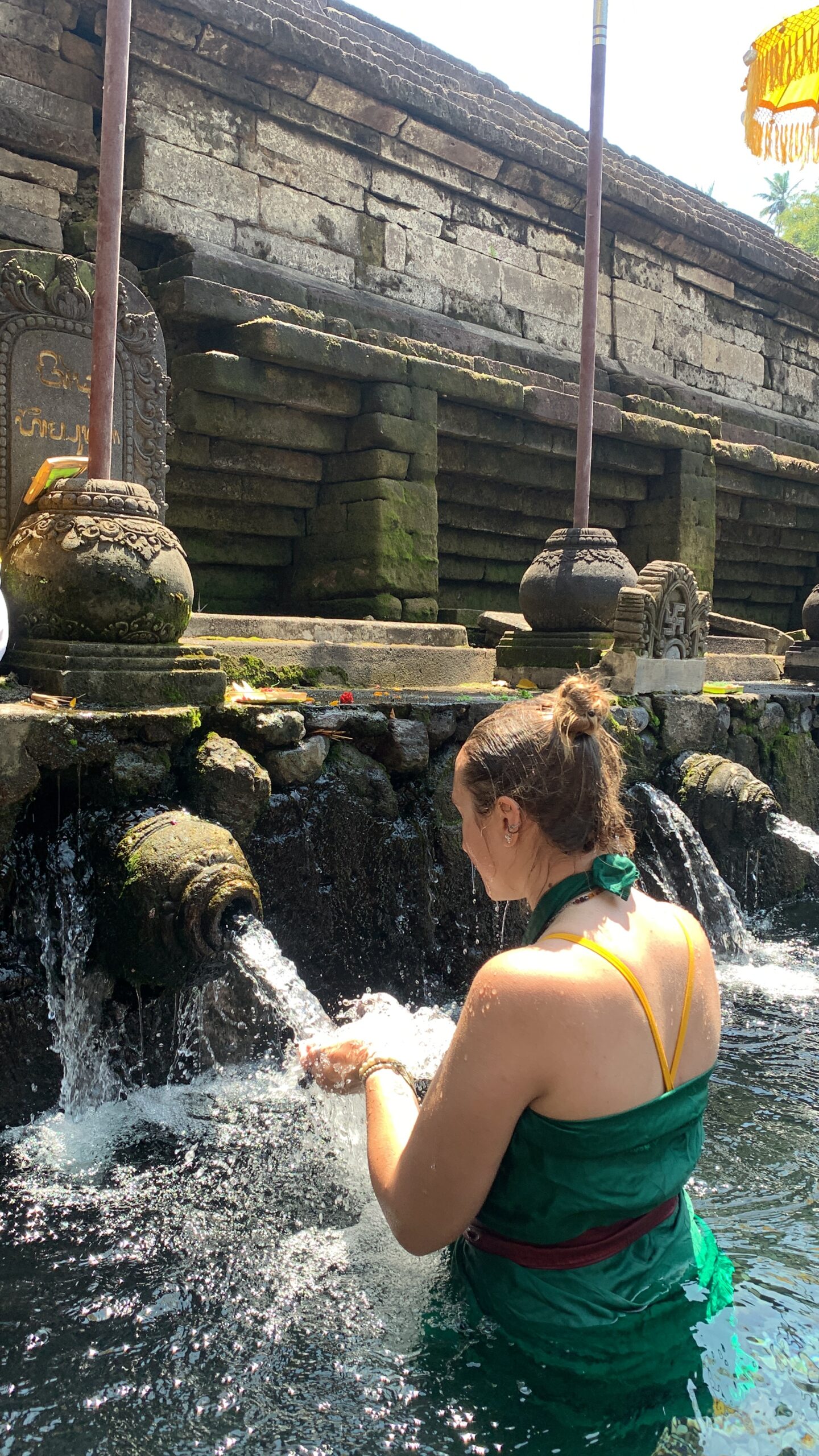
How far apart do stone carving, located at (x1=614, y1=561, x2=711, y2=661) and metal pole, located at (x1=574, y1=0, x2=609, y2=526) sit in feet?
2.00

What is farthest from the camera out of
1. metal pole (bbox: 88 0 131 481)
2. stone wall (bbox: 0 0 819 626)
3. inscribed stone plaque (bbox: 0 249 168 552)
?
stone wall (bbox: 0 0 819 626)

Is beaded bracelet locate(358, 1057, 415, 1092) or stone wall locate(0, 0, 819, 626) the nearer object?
beaded bracelet locate(358, 1057, 415, 1092)

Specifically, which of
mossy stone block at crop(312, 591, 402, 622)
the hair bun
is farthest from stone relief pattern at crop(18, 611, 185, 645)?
mossy stone block at crop(312, 591, 402, 622)

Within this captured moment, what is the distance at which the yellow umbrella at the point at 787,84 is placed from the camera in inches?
361

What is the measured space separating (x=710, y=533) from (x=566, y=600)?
15.4 ft

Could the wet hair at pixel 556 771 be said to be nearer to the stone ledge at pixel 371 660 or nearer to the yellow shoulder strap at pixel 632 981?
the yellow shoulder strap at pixel 632 981

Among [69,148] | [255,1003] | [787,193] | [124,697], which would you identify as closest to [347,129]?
[69,148]

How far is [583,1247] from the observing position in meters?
1.64

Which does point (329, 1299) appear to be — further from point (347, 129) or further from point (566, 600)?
point (347, 129)

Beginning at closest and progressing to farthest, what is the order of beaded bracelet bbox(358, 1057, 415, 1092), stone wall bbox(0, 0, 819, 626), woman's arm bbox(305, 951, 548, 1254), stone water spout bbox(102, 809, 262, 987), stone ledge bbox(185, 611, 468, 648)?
1. woman's arm bbox(305, 951, 548, 1254)
2. beaded bracelet bbox(358, 1057, 415, 1092)
3. stone water spout bbox(102, 809, 262, 987)
4. stone ledge bbox(185, 611, 468, 648)
5. stone wall bbox(0, 0, 819, 626)

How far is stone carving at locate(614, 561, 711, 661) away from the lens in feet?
19.6

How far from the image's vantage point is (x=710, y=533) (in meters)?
10.5

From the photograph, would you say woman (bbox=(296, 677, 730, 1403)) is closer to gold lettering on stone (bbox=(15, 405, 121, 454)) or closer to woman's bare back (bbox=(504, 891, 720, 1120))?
woman's bare back (bbox=(504, 891, 720, 1120))

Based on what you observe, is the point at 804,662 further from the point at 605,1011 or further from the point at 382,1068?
the point at 605,1011
